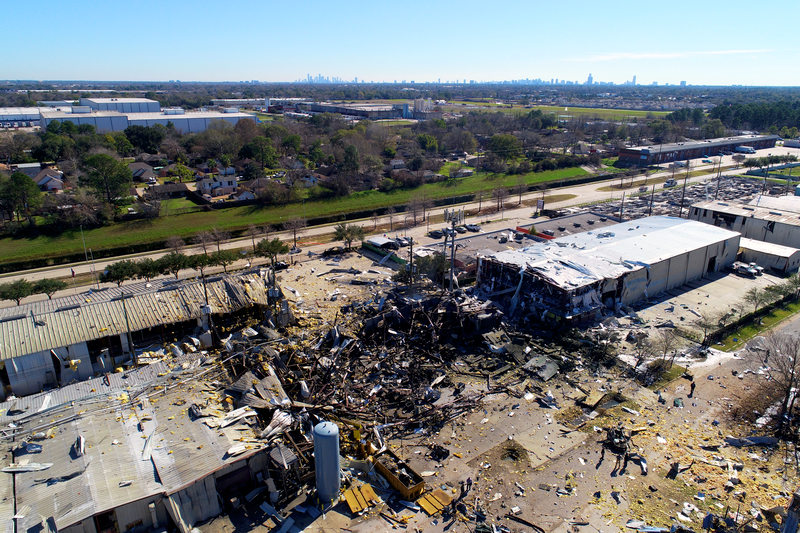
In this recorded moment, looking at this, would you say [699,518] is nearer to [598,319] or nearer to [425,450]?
[425,450]

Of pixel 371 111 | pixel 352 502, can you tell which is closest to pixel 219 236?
pixel 352 502

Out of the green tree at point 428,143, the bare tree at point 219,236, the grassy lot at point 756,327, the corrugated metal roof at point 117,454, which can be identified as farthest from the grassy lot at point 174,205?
the grassy lot at point 756,327

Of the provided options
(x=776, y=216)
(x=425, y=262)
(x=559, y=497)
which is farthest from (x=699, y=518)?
(x=776, y=216)

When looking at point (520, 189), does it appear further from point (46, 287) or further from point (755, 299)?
point (46, 287)

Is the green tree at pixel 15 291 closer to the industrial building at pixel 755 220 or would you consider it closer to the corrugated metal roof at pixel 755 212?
the industrial building at pixel 755 220

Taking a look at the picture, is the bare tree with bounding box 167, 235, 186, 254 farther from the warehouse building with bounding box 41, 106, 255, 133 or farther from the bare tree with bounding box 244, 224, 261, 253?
the warehouse building with bounding box 41, 106, 255, 133

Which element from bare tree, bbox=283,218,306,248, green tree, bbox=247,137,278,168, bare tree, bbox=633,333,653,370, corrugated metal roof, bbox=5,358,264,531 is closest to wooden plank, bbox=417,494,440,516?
corrugated metal roof, bbox=5,358,264,531
